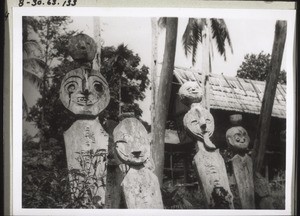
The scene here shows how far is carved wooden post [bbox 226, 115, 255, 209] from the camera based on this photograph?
1636 millimetres

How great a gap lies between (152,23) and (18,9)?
0.46m

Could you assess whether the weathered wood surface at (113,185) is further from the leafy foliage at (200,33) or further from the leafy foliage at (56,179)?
the leafy foliage at (200,33)

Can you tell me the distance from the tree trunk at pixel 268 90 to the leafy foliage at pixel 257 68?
0.05ft

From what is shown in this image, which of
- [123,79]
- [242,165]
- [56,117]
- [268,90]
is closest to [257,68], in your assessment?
[268,90]

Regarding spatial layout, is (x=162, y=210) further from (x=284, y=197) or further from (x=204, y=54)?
(x=204, y=54)

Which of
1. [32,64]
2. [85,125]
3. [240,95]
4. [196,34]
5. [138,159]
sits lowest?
[138,159]

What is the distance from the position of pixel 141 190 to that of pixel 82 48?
0.53 metres

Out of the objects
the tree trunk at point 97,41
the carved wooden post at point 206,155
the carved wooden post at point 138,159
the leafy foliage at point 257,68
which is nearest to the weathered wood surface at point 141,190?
the carved wooden post at point 138,159

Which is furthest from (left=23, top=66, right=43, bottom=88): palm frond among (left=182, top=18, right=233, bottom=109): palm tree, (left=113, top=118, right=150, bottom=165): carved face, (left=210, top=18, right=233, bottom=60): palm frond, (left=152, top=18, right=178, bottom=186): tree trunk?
(left=210, top=18, right=233, bottom=60): palm frond

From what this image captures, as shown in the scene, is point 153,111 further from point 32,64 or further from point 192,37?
point 32,64

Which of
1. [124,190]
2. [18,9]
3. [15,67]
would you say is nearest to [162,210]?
[124,190]

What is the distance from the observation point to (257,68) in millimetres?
1640

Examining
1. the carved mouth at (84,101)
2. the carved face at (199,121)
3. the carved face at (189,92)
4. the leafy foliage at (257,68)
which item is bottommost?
the carved face at (199,121)

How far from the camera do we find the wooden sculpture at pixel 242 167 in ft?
5.37
